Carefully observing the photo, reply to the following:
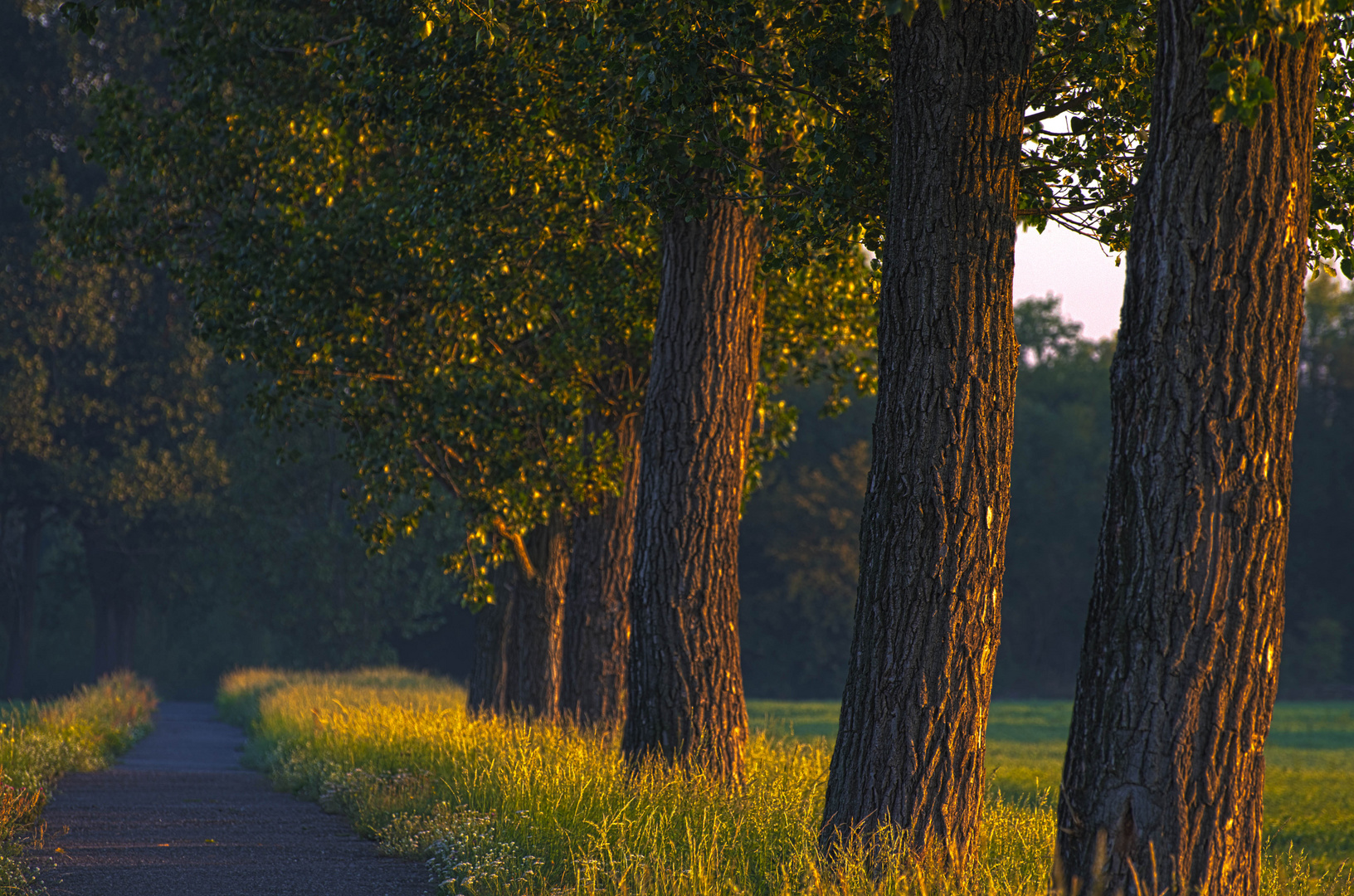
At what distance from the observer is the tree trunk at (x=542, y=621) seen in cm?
1600

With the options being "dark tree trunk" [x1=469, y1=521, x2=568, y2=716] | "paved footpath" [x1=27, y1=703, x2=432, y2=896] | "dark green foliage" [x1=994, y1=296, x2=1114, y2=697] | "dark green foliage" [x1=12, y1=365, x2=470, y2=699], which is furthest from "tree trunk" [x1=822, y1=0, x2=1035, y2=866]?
"dark green foliage" [x1=994, y1=296, x2=1114, y2=697]

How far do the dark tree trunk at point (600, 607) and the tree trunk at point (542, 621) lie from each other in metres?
A: 1.70

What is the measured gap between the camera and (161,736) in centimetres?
2286

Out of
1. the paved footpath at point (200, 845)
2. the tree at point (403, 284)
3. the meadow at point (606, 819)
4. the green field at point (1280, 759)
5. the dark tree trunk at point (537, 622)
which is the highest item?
the tree at point (403, 284)

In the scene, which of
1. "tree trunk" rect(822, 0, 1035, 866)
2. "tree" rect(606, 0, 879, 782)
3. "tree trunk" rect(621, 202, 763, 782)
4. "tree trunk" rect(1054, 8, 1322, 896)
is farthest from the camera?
"tree trunk" rect(621, 202, 763, 782)

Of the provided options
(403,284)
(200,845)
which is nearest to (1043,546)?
(403,284)

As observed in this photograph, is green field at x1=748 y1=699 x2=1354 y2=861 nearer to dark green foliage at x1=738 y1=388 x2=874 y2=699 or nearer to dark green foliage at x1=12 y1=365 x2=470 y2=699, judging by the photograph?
dark green foliage at x1=738 y1=388 x2=874 y2=699

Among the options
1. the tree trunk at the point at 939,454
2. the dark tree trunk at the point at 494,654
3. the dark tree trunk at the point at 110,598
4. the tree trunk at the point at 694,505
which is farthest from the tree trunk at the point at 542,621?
the dark tree trunk at the point at 110,598

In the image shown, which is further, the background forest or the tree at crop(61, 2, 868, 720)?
the background forest

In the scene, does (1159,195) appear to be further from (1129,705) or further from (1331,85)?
(1331,85)

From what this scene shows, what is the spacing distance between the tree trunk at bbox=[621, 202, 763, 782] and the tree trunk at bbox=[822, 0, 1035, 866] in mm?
3242

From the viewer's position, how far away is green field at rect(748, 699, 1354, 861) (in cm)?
1347

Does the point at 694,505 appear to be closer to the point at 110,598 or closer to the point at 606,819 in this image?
the point at 606,819

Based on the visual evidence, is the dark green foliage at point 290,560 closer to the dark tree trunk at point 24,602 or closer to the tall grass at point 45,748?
the dark tree trunk at point 24,602
